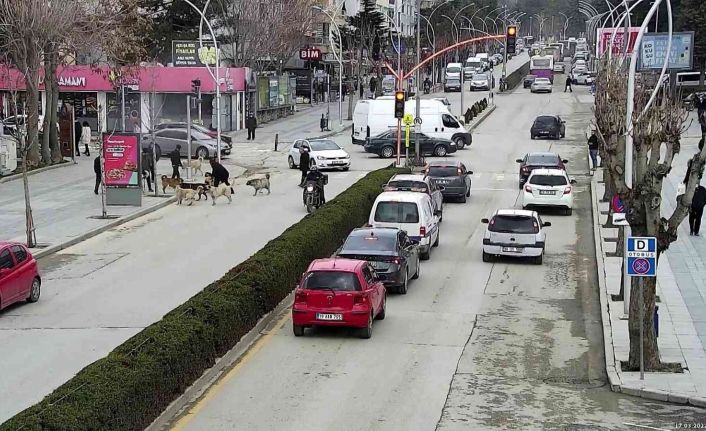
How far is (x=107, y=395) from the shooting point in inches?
532

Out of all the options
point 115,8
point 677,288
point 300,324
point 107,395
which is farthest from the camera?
A: point 115,8

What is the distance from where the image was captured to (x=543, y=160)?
43.5m

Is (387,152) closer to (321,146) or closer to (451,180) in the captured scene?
(321,146)

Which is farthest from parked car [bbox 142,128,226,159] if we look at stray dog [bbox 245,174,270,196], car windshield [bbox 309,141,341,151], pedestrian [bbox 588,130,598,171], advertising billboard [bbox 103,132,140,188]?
pedestrian [bbox 588,130,598,171]

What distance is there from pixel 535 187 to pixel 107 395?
2547 centimetres

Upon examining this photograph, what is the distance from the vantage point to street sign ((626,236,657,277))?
1830cm

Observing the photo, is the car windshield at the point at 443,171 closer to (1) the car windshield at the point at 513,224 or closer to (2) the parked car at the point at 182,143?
(1) the car windshield at the point at 513,224

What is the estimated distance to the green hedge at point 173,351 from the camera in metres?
13.0

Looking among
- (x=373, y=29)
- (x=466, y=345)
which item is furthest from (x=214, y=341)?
(x=373, y=29)

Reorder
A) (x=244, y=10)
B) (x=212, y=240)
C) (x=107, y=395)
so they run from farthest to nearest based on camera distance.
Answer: (x=244, y=10) < (x=212, y=240) < (x=107, y=395)

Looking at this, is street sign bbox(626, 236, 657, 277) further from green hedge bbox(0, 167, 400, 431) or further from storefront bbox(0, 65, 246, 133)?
storefront bbox(0, 65, 246, 133)

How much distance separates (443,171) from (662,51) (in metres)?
17.5

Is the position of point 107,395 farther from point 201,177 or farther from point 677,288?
point 201,177

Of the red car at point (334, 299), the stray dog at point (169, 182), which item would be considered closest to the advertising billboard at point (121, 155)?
the stray dog at point (169, 182)
